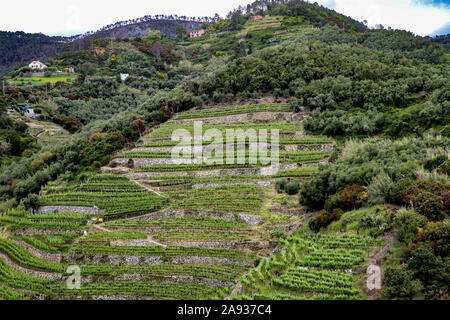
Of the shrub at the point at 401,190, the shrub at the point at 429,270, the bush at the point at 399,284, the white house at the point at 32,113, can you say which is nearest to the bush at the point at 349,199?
the shrub at the point at 401,190

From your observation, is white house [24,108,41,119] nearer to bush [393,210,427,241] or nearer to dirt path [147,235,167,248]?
dirt path [147,235,167,248]

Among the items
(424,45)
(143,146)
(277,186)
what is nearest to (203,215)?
(277,186)

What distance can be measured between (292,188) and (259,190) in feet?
12.0

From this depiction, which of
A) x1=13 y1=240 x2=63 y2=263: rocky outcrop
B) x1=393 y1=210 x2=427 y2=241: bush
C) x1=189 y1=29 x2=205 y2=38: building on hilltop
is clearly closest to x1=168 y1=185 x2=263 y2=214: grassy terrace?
x1=13 y1=240 x2=63 y2=263: rocky outcrop

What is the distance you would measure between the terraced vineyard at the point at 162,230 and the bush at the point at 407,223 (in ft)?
10.1

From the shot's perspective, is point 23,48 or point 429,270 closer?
point 429,270

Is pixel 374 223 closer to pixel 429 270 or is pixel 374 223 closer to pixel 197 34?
pixel 429 270

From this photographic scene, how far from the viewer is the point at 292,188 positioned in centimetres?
3834

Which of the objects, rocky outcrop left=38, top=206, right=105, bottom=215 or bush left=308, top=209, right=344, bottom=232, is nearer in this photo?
bush left=308, top=209, right=344, bottom=232

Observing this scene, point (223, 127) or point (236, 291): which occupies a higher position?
point (223, 127)

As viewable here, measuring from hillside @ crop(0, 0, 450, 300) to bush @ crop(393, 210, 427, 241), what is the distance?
91mm

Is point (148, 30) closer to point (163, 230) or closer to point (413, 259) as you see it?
point (163, 230)

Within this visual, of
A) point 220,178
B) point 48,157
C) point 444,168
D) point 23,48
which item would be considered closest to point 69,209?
point 48,157

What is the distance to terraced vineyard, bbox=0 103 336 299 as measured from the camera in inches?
1169
